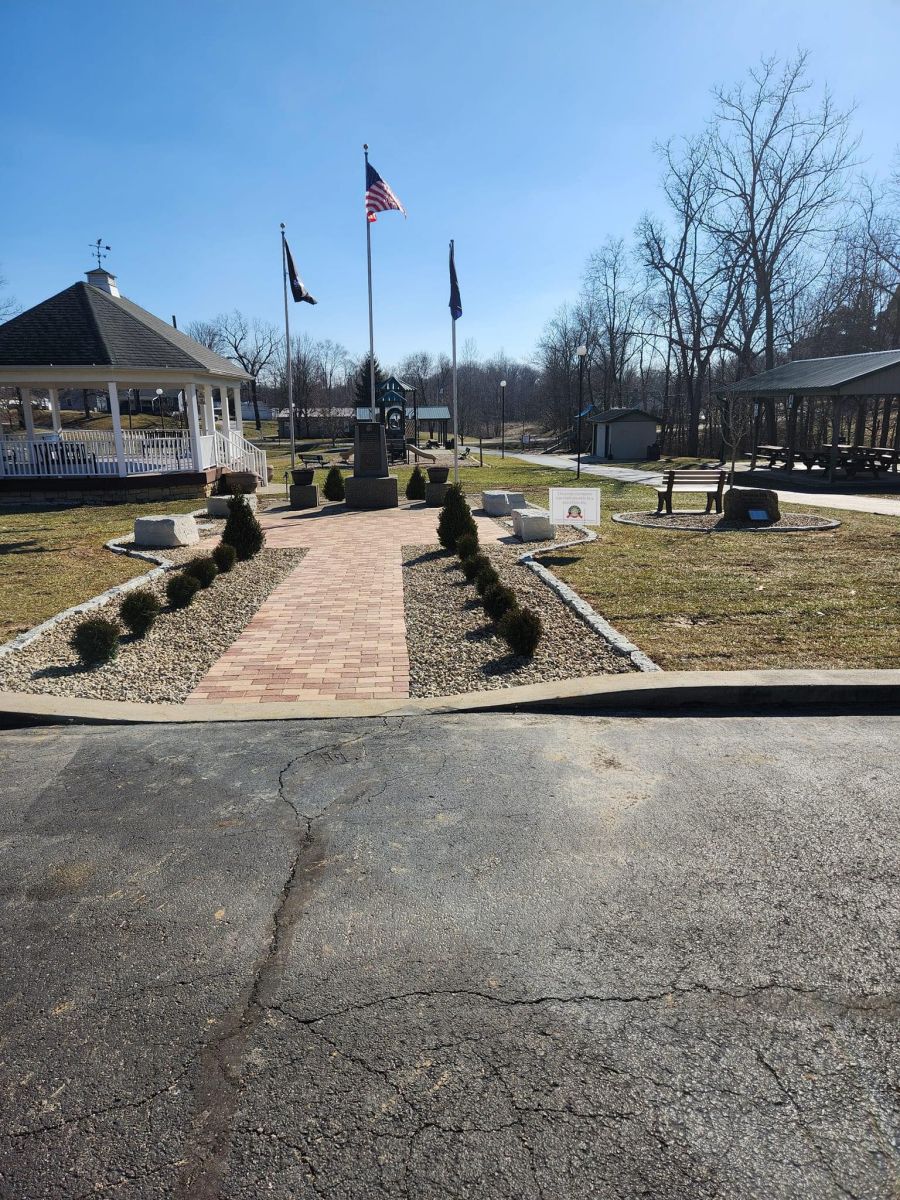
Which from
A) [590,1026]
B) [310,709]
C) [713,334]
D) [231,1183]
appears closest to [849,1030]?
[590,1026]

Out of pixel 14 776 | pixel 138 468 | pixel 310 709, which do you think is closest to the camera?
pixel 14 776

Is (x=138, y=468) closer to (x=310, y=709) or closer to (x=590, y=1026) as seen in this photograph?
(x=310, y=709)

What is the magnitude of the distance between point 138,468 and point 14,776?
1744 cm

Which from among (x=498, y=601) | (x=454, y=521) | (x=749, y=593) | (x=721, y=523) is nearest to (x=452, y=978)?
(x=498, y=601)

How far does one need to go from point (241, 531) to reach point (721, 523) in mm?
8893

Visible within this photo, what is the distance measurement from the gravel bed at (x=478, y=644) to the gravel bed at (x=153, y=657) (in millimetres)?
1833

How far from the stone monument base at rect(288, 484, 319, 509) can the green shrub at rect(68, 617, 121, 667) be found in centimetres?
1289

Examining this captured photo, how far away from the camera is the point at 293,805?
396 cm

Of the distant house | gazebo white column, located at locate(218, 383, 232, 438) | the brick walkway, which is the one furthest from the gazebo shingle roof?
the distant house

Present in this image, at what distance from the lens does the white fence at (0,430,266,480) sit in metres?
19.7

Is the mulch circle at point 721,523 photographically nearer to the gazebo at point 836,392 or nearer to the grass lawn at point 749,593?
the grass lawn at point 749,593

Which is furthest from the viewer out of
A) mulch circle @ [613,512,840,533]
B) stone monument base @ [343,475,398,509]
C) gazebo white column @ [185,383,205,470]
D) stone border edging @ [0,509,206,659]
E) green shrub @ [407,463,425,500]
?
gazebo white column @ [185,383,205,470]

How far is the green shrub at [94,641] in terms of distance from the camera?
248 inches

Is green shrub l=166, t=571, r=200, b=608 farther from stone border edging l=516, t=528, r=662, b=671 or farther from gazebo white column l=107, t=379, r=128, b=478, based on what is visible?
gazebo white column l=107, t=379, r=128, b=478
